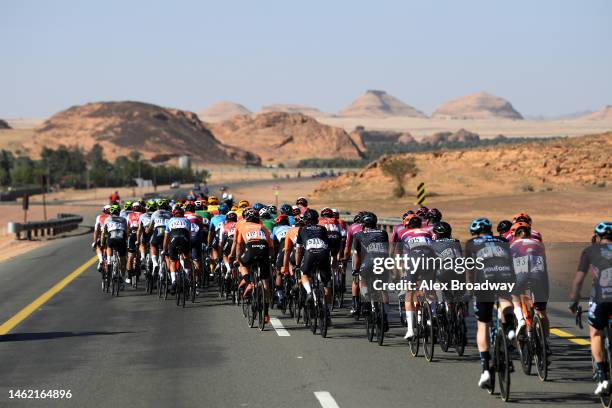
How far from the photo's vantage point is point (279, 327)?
1535cm

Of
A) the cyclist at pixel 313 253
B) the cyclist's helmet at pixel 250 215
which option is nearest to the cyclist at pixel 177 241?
the cyclist's helmet at pixel 250 215

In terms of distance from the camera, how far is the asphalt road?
10008 mm

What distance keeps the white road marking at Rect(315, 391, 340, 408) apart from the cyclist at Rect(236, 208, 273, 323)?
4756mm

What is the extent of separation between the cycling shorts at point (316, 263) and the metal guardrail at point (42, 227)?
101ft

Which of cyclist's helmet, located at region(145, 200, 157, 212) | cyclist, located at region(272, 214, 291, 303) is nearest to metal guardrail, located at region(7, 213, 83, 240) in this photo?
cyclist's helmet, located at region(145, 200, 157, 212)

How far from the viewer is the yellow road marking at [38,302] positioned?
1597 cm

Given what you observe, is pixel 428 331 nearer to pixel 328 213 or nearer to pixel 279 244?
pixel 328 213

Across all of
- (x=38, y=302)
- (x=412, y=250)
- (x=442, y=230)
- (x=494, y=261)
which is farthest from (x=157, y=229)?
(x=494, y=261)

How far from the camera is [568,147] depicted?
91.5 metres

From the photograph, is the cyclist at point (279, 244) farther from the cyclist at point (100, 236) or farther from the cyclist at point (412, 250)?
the cyclist at point (100, 236)

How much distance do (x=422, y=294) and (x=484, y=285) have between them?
7.04ft

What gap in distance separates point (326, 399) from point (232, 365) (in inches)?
90.3

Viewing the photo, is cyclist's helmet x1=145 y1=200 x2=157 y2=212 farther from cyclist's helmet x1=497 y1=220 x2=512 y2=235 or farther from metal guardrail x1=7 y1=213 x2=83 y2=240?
metal guardrail x1=7 y1=213 x2=83 y2=240

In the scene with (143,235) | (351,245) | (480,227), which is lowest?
(143,235)
